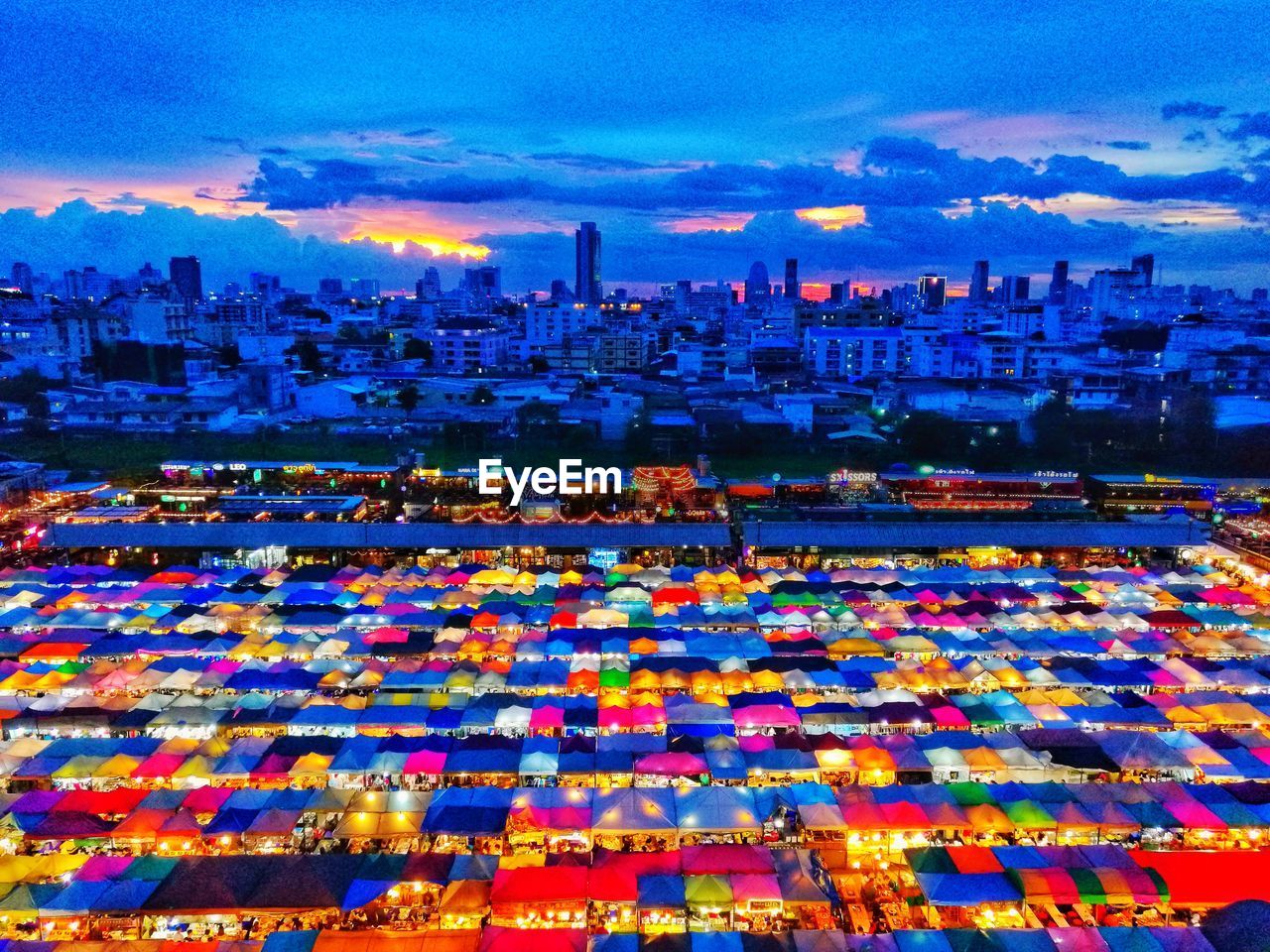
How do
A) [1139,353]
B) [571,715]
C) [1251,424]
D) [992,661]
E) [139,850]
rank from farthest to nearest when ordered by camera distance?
[1139,353] < [1251,424] < [992,661] < [571,715] < [139,850]

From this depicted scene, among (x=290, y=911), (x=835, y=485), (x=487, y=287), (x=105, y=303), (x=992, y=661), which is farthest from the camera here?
(x=487, y=287)

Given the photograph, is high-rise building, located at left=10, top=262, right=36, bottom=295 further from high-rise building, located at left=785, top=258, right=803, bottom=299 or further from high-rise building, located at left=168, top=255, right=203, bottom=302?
high-rise building, located at left=785, top=258, right=803, bottom=299

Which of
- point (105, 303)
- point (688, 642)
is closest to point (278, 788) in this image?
point (688, 642)

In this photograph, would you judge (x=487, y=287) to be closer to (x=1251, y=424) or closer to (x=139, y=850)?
(x=1251, y=424)

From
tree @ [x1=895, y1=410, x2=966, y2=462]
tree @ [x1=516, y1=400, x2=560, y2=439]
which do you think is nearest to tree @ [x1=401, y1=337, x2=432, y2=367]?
tree @ [x1=516, y1=400, x2=560, y2=439]

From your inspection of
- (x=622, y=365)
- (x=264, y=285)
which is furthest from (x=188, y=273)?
(x=622, y=365)

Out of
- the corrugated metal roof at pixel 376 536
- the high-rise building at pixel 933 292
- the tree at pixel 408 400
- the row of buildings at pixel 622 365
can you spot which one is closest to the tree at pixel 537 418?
the row of buildings at pixel 622 365

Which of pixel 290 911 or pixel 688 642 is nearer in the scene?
pixel 290 911
